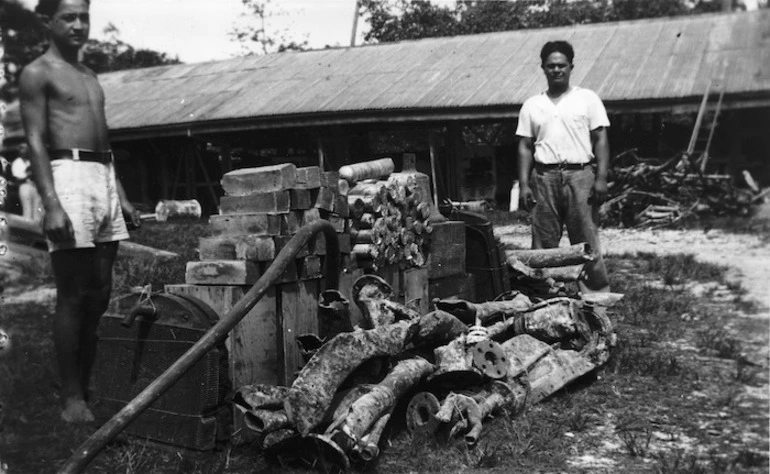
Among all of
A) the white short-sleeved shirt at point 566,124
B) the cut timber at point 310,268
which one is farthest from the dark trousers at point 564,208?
the cut timber at point 310,268

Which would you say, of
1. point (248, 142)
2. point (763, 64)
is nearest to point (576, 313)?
point (763, 64)

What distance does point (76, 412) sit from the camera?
3855 millimetres

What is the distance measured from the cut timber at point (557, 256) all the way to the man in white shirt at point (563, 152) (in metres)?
0.42

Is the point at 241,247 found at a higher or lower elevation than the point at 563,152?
lower

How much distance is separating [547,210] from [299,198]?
3216 millimetres

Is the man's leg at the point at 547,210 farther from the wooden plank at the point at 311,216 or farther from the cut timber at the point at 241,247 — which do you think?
the cut timber at the point at 241,247

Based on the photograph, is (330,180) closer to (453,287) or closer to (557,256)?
(453,287)

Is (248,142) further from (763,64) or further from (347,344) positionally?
(347,344)

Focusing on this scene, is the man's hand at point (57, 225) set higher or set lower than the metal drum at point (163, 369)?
higher

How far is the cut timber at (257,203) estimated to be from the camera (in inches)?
167

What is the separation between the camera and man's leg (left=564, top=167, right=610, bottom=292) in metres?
6.69

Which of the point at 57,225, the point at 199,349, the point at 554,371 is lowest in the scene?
the point at 554,371

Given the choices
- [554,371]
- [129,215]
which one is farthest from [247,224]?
[554,371]

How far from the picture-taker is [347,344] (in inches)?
149
